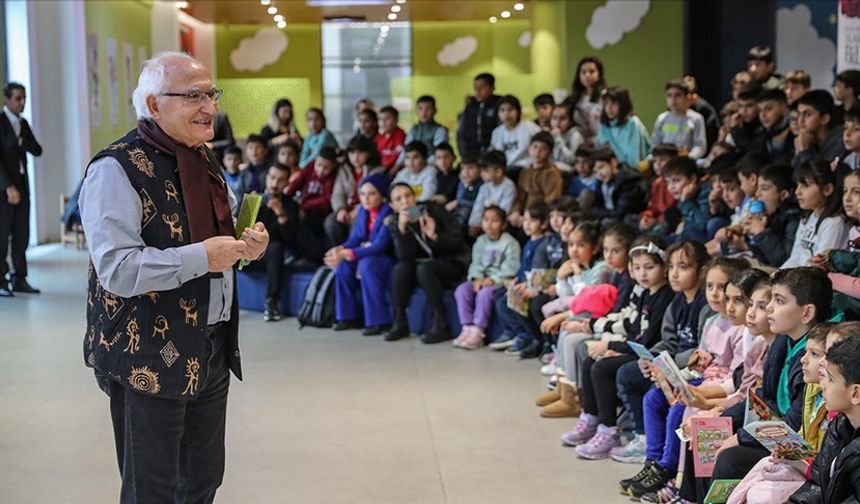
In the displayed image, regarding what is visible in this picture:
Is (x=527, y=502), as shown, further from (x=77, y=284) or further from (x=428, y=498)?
(x=77, y=284)

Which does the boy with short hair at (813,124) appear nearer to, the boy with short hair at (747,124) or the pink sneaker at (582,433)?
the boy with short hair at (747,124)

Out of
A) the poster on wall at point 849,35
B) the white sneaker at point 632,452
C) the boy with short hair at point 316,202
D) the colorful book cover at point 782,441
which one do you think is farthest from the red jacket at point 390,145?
the colorful book cover at point 782,441

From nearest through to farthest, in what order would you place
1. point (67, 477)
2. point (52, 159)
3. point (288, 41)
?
point (67, 477) → point (52, 159) → point (288, 41)

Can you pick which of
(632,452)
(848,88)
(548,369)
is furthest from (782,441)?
(848,88)

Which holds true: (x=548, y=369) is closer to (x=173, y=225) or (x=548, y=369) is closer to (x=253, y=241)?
(x=253, y=241)

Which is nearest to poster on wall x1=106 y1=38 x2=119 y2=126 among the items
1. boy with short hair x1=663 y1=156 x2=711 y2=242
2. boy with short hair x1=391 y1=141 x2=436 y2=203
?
boy with short hair x1=391 y1=141 x2=436 y2=203

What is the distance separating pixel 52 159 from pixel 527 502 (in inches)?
400

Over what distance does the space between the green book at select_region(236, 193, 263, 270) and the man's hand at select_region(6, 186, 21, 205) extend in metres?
6.58

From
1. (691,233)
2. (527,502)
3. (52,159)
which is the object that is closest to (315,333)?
(691,233)

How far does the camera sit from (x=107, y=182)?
279cm

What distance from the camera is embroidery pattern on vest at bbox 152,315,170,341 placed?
9.30ft

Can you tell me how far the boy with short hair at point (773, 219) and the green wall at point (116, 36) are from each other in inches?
382

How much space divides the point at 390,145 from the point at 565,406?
4.44 meters

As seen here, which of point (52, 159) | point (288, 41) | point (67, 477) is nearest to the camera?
point (67, 477)
